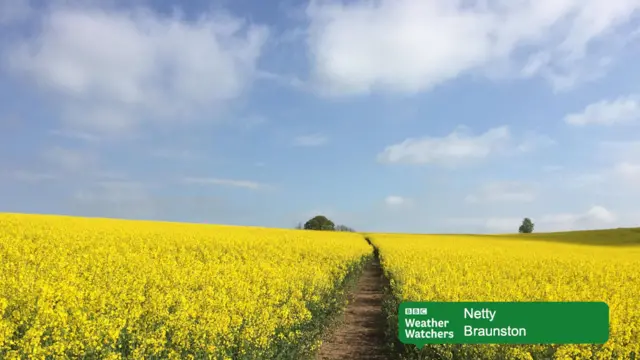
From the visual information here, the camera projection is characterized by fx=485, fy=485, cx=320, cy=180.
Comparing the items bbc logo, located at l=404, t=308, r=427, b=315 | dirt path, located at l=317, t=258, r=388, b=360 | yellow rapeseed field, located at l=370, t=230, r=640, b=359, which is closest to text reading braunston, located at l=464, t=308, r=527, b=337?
yellow rapeseed field, located at l=370, t=230, r=640, b=359

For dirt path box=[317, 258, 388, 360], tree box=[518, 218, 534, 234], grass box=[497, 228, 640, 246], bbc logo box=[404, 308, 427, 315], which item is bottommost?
dirt path box=[317, 258, 388, 360]

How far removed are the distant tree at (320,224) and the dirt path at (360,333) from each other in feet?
289

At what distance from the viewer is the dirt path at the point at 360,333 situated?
11852mm

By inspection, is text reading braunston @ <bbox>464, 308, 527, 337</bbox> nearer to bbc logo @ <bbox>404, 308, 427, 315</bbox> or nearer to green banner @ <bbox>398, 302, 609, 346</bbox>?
green banner @ <bbox>398, 302, 609, 346</bbox>

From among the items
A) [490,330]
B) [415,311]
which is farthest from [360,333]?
[490,330]

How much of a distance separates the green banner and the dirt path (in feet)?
6.92

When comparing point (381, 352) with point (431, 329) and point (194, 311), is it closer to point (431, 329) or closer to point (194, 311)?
point (431, 329)

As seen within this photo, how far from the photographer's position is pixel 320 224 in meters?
109

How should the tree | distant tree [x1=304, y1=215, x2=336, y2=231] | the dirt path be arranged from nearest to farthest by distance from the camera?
the dirt path, distant tree [x1=304, y1=215, x2=336, y2=231], the tree

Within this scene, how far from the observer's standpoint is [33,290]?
8.17 m

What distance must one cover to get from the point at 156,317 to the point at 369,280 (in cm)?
1711

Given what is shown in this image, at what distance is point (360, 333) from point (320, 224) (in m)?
95.4

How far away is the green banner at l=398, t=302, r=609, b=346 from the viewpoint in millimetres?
8328

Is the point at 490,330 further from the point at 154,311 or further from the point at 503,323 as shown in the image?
the point at 154,311
